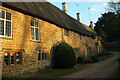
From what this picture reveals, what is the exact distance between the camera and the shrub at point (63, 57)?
1460cm

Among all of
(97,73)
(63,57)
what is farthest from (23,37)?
(97,73)

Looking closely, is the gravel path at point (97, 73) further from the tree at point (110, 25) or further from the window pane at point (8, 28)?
the tree at point (110, 25)

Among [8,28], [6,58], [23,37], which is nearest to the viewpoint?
[6,58]

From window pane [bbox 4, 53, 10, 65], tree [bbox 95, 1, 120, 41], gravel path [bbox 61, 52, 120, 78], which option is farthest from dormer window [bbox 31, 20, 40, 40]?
tree [bbox 95, 1, 120, 41]

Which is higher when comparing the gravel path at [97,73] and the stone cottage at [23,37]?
the stone cottage at [23,37]

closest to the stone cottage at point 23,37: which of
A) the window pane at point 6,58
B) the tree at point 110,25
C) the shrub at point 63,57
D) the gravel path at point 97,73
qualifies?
the window pane at point 6,58

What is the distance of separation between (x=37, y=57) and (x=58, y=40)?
5060 millimetres

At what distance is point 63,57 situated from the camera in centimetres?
1461

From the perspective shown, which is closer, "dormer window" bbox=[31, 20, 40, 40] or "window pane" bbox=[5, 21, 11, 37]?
"window pane" bbox=[5, 21, 11, 37]

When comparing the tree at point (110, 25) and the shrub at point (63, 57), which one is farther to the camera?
the tree at point (110, 25)

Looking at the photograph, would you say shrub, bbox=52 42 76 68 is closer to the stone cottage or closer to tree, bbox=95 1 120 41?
the stone cottage

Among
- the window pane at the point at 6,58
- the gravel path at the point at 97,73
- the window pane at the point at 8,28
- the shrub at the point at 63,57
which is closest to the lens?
the window pane at the point at 6,58

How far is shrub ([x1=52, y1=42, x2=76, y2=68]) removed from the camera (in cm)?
1460

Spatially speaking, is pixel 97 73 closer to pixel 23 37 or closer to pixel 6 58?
pixel 23 37
